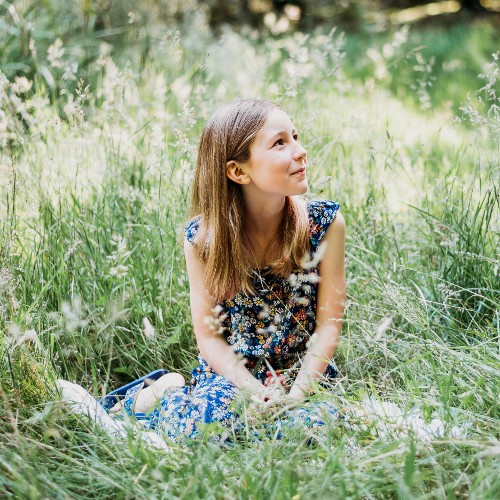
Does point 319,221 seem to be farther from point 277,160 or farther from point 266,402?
point 266,402

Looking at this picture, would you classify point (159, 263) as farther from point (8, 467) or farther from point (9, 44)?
point (9, 44)

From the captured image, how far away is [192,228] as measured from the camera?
2395mm

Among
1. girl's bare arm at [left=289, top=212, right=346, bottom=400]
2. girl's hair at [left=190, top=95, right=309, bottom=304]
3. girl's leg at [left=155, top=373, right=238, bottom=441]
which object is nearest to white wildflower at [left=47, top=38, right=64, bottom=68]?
girl's hair at [left=190, top=95, right=309, bottom=304]

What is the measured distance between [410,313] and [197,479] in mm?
803

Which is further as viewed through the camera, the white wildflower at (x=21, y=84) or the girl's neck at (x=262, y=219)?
the white wildflower at (x=21, y=84)

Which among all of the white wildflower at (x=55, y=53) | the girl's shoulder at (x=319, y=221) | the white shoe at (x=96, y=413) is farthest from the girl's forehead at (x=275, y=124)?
the white wildflower at (x=55, y=53)

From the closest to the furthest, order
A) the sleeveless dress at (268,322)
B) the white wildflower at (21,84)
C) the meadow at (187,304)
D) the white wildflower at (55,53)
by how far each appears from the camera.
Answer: the meadow at (187,304)
the sleeveless dress at (268,322)
the white wildflower at (21,84)
the white wildflower at (55,53)

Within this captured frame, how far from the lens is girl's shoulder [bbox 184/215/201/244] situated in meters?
2.37

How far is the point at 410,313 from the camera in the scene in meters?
2.08

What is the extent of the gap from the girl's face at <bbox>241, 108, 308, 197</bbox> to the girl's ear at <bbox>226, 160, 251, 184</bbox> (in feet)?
0.04

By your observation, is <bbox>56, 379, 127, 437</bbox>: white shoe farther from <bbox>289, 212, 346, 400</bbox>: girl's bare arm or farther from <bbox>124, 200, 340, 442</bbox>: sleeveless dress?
<bbox>289, 212, 346, 400</bbox>: girl's bare arm

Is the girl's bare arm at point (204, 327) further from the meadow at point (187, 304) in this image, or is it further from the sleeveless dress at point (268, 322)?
the meadow at point (187, 304)

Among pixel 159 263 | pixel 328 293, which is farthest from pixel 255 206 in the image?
pixel 159 263

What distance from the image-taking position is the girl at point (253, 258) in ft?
7.13
